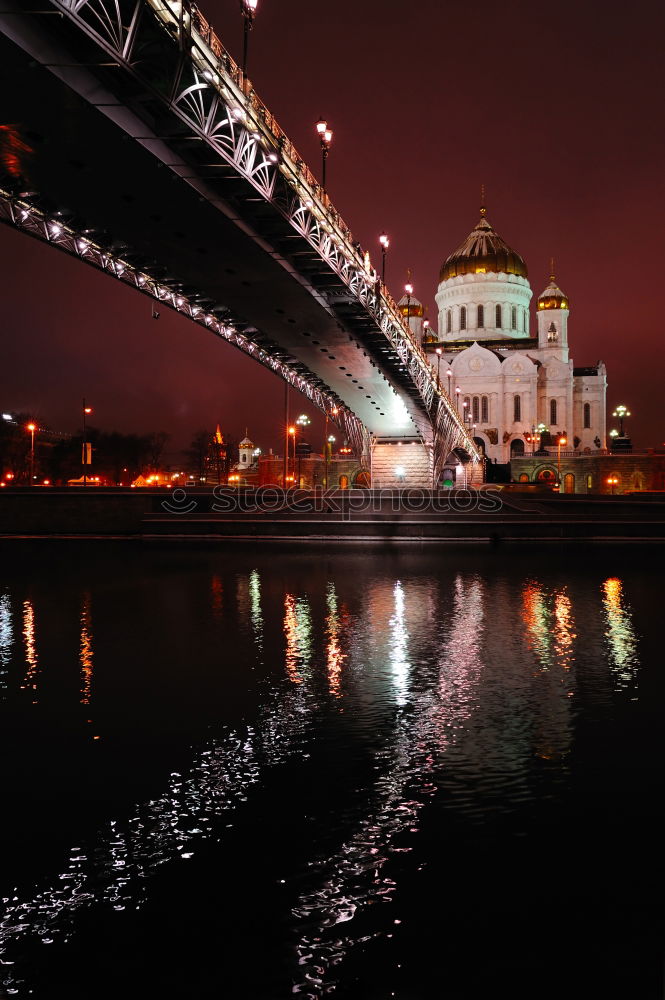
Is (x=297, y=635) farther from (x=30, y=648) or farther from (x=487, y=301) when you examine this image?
(x=487, y=301)

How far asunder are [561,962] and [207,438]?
10144cm

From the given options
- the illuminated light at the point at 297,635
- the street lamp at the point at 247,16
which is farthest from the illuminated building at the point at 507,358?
the illuminated light at the point at 297,635

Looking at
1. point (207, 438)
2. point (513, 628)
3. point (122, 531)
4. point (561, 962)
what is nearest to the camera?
point (561, 962)

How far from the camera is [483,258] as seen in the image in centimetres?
9769

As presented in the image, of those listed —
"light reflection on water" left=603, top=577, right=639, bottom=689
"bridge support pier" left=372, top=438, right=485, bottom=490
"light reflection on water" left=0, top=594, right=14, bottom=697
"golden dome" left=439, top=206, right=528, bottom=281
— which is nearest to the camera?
"light reflection on water" left=603, top=577, right=639, bottom=689

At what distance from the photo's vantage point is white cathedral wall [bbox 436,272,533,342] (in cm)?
9838

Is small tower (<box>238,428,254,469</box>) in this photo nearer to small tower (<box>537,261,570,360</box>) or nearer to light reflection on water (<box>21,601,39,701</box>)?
small tower (<box>537,261,570,360</box>)

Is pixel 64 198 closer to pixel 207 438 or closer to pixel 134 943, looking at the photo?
pixel 134 943

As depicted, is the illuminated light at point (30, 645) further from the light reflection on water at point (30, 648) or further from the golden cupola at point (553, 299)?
the golden cupola at point (553, 299)

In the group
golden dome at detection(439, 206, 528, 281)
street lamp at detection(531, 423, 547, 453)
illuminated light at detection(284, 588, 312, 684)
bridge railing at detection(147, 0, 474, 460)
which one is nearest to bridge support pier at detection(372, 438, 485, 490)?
bridge railing at detection(147, 0, 474, 460)

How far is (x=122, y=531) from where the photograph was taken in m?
32.8

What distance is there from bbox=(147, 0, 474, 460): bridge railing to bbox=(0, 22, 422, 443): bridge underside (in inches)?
46.6

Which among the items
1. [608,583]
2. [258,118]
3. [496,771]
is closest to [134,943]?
[496,771]

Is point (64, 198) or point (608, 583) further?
point (64, 198)
